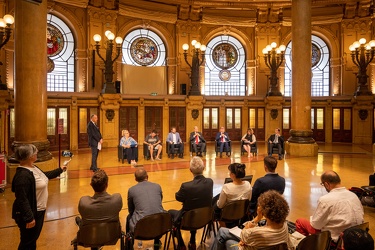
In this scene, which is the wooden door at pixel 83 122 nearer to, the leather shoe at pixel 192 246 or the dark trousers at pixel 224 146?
the dark trousers at pixel 224 146

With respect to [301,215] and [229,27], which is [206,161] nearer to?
[301,215]

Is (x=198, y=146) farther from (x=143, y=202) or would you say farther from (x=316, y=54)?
(x=316, y=54)

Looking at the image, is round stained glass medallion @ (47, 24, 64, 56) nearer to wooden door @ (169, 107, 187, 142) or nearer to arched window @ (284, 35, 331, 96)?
wooden door @ (169, 107, 187, 142)

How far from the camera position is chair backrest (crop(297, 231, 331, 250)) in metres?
2.75

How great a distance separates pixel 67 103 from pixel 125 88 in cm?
379

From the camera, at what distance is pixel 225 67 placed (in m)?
19.6

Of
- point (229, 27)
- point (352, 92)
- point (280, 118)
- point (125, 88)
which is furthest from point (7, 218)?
point (352, 92)

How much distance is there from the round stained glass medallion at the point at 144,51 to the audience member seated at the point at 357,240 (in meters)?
16.4

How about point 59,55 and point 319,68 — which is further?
point 319,68

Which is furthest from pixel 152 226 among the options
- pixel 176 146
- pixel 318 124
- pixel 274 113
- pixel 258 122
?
pixel 318 124

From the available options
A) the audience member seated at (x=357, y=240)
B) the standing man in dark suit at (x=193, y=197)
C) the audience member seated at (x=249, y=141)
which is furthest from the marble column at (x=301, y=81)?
the audience member seated at (x=357, y=240)

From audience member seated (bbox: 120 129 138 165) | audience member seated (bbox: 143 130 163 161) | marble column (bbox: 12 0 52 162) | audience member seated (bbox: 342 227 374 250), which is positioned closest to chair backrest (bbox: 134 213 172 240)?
audience member seated (bbox: 342 227 374 250)

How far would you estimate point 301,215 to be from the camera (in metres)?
5.34

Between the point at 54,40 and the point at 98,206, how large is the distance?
14.2 metres
